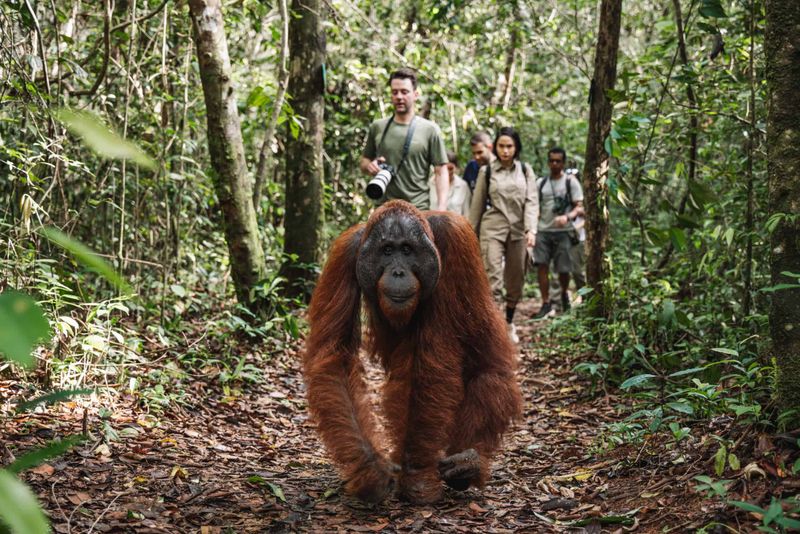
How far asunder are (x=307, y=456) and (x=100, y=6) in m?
4.80

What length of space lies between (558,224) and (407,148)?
3267mm

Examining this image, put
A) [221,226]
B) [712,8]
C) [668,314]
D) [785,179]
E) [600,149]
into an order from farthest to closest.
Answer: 1. [221,226]
2. [600,149]
3. [668,314]
4. [712,8]
5. [785,179]

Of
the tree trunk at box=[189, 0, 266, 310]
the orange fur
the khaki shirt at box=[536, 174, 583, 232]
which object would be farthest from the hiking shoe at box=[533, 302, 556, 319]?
the orange fur

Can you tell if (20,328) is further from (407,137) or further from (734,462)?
(407,137)

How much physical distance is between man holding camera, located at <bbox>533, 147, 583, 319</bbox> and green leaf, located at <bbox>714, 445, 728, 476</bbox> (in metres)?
6.40

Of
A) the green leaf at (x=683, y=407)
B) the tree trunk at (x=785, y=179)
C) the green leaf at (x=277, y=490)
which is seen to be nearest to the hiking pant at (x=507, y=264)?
the green leaf at (x=683, y=407)

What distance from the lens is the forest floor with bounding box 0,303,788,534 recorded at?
9.86 feet

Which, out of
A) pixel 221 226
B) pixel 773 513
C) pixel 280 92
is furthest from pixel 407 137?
pixel 773 513

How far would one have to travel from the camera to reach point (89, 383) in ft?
14.4

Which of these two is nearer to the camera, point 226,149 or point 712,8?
point 712,8

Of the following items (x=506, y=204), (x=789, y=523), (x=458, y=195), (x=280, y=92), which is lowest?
(x=789, y=523)

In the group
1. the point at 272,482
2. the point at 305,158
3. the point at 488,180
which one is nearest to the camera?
the point at 272,482

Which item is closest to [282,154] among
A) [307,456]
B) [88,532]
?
[307,456]

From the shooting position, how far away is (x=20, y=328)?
920 mm
